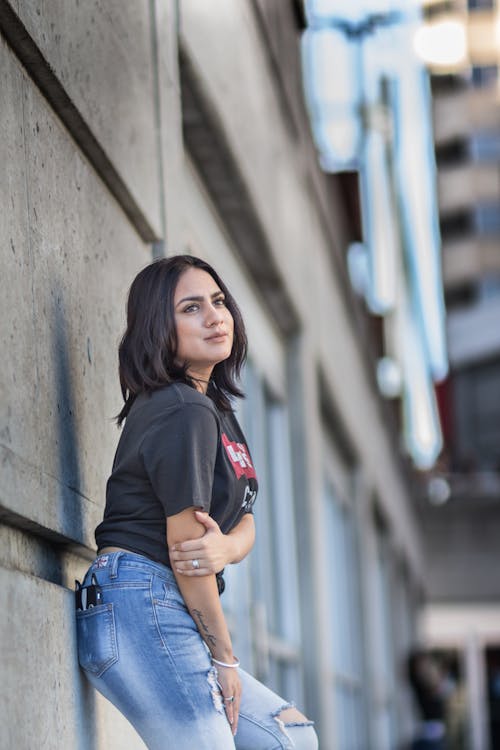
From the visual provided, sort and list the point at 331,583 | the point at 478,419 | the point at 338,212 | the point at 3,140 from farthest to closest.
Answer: the point at 478,419, the point at 338,212, the point at 331,583, the point at 3,140

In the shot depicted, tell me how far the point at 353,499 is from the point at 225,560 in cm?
1080

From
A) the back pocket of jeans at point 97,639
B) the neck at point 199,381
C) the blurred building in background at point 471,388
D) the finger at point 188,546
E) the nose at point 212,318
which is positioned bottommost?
the back pocket of jeans at point 97,639

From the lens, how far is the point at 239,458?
2848 mm

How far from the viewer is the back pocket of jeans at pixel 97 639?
2684 millimetres

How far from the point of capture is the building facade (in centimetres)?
268

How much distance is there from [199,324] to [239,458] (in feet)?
1.01

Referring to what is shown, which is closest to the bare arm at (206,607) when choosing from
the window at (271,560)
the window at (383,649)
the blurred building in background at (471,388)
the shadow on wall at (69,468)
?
the shadow on wall at (69,468)

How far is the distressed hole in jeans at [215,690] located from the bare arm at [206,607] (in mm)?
20

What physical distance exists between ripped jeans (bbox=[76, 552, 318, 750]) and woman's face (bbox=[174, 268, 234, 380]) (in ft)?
1.55

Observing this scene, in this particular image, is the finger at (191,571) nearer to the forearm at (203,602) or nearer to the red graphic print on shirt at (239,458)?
the forearm at (203,602)

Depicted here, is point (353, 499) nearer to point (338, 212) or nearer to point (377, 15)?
point (338, 212)

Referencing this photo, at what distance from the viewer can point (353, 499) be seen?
44.0ft

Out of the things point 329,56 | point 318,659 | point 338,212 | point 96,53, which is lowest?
point 318,659

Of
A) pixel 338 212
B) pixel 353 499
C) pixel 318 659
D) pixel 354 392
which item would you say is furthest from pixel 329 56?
pixel 318 659
